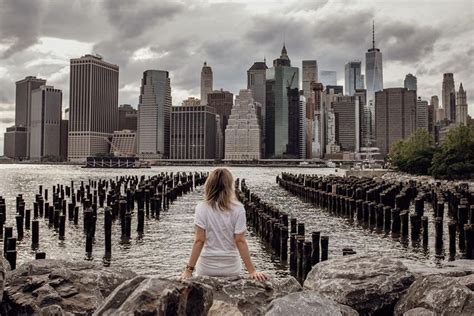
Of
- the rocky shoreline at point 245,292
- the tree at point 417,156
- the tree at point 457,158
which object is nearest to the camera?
the rocky shoreline at point 245,292

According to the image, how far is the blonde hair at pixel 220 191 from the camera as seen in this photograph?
735cm

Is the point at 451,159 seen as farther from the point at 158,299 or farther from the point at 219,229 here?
the point at 158,299

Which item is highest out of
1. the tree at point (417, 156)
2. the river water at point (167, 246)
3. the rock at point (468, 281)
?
the tree at point (417, 156)

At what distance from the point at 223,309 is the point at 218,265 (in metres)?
0.68

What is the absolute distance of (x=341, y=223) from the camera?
35312mm

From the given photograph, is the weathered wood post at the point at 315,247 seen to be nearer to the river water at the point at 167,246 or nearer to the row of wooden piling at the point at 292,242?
the row of wooden piling at the point at 292,242

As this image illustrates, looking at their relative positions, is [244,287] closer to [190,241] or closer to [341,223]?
[190,241]

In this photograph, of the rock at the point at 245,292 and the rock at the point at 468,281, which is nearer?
the rock at the point at 245,292

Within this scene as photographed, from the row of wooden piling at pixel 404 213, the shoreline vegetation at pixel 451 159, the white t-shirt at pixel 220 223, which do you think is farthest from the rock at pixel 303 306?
the shoreline vegetation at pixel 451 159

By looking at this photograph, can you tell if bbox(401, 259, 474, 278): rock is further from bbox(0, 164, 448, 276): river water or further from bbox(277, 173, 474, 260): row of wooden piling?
bbox(277, 173, 474, 260): row of wooden piling

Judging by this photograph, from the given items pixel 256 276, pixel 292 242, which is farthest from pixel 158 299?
pixel 292 242

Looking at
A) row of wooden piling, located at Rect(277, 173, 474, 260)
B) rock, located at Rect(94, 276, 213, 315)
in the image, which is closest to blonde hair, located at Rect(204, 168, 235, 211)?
rock, located at Rect(94, 276, 213, 315)

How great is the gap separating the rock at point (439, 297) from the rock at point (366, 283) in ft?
1.24

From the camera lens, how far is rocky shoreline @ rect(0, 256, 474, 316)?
7.20 metres
